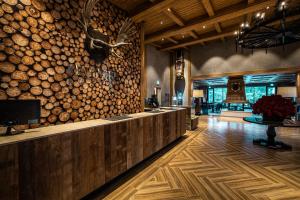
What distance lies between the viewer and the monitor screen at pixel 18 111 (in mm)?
1293

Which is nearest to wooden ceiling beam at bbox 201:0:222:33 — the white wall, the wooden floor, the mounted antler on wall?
the mounted antler on wall

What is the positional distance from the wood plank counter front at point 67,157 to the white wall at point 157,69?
454 centimetres

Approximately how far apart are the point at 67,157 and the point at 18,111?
2.10 ft

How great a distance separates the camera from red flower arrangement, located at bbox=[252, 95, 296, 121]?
3170 millimetres

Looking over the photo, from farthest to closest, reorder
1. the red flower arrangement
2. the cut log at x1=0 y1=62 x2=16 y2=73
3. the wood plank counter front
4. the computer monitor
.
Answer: the red flower arrangement
the cut log at x1=0 y1=62 x2=16 y2=73
the computer monitor
the wood plank counter front

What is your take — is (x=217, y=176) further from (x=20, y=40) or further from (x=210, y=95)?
(x=210, y=95)

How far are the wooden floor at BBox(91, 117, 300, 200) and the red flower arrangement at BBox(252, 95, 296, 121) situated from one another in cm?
79

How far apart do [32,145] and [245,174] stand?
2839 millimetres

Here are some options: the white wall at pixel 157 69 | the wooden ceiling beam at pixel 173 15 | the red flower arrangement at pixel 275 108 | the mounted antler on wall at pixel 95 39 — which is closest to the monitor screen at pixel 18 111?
the mounted antler on wall at pixel 95 39

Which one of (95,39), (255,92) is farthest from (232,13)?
(255,92)

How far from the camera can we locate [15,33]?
178cm

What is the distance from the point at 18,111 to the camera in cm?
136

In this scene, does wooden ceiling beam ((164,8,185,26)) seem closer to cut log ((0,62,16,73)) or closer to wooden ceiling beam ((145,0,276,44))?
wooden ceiling beam ((145,0,276,44))

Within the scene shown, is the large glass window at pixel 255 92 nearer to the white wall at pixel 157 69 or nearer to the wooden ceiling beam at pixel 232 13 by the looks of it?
the white wall at pixel 157 69
